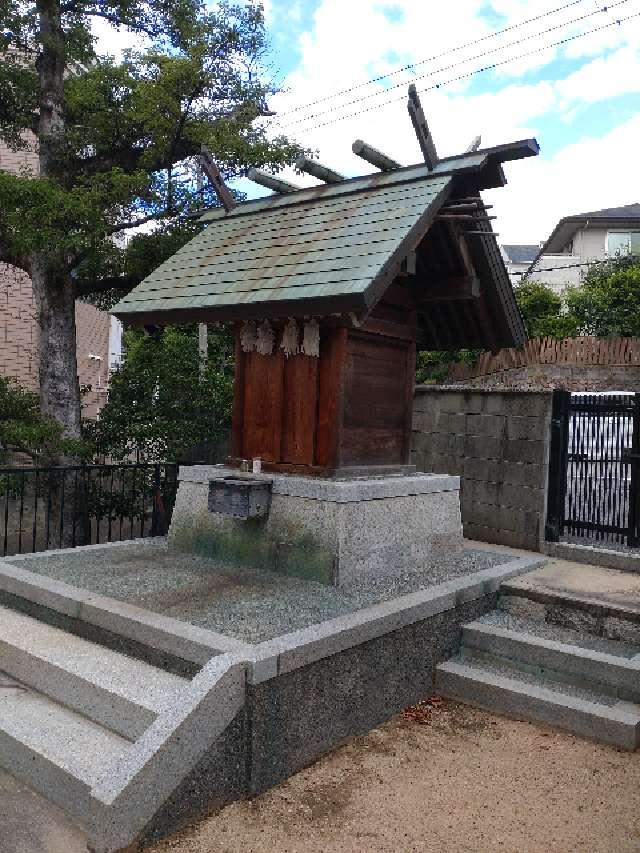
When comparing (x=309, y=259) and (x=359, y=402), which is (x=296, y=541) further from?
(x=309, y=259)

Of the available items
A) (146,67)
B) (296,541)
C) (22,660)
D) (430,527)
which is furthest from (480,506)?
(146,67)

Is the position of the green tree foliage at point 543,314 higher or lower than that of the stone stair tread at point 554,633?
higher

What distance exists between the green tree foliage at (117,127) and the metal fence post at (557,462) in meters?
5.38

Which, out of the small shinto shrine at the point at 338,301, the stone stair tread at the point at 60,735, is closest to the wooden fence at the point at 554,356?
the small shinto shrine at the point at 338,301

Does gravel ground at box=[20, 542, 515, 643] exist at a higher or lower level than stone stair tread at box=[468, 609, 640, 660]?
higher

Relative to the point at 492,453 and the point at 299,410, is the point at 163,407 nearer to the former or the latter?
the point at 299,410

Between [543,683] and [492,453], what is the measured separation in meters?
4.26

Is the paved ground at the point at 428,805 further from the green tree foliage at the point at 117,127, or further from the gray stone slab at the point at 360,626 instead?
the green tree foliage at the point at 117,127

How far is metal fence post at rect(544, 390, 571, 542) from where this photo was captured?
8.54 metres

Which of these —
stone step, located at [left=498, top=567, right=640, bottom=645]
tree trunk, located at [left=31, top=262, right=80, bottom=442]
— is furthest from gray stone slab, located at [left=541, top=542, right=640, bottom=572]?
tree trunk, located at [left=31, top=262, right=80, bottom=442]

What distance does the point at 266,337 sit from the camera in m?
6.89

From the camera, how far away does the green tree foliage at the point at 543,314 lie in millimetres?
23016

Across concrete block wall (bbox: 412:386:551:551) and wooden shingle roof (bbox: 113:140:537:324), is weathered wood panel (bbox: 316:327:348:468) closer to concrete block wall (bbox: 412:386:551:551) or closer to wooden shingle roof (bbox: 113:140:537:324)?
wooden shingle roof (bbox: 113:140:537:324)

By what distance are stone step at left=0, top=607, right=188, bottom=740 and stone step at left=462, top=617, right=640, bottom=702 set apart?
274 cm
